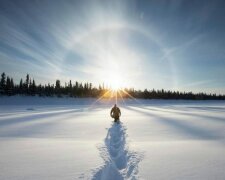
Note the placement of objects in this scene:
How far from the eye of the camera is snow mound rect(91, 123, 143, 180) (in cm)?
529

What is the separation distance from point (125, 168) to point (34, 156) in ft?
9.52

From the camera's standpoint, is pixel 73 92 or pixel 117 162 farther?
pixel 73 92

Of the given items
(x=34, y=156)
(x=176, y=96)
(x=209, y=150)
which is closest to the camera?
(x=34, y=156)

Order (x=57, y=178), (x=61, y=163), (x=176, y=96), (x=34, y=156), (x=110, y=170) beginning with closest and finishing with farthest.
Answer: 1. (x=57, y=178)
2. (x=110, y=170)
3. (x=61, y=163)
4. (x=34, y=156)
5. (x=176, y=96)

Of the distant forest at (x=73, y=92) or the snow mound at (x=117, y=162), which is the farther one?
the distant forest at (x=73, y=92)

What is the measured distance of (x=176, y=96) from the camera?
143500mm

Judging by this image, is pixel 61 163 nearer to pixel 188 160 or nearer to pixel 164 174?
pixel 164 174

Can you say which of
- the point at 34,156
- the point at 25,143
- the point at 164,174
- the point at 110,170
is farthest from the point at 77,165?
the point at 25,143

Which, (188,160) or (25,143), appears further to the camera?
(25,143)

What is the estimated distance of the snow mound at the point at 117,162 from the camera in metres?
5.29

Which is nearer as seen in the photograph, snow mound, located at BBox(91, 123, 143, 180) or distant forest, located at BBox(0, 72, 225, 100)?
snow mound, located at BBox(91, 123, 143, 180)

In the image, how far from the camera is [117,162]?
21.1 ft

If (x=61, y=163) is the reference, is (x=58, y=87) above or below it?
above

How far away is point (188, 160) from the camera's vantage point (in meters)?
6.37
